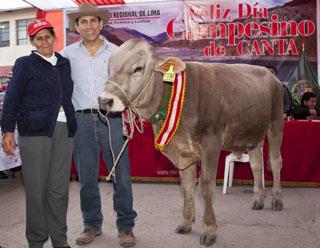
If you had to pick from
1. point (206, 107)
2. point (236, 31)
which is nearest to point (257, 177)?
point (206, 107)

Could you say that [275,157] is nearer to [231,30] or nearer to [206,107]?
[206,107]

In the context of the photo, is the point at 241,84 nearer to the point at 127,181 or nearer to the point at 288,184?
the point at 127,181

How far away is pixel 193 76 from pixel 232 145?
2.85ft

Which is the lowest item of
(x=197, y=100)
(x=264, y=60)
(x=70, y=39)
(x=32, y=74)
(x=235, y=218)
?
(x=235, y=218)

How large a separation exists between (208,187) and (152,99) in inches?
33.5

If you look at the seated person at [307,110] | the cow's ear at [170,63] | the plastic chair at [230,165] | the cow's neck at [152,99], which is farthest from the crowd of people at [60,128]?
the seated person at [307,110]

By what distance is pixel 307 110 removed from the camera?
6359mm

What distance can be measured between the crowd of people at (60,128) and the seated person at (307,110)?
367cm

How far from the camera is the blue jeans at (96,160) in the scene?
319 centimetres

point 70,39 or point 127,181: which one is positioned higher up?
point 70,39

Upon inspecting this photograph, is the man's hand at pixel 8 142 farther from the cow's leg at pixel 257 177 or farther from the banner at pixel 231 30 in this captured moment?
the banner at pixel 231 30

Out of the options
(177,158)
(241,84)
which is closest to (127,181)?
(177,158)

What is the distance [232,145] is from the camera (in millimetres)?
3727

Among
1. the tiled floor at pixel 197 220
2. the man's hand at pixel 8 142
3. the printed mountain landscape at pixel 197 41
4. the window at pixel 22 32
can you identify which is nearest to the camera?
the man's hand at pixel 8 142
